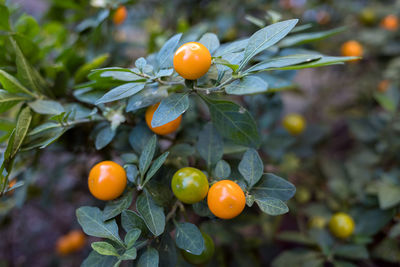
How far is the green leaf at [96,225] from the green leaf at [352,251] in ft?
2.20

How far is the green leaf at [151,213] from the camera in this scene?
470 mm

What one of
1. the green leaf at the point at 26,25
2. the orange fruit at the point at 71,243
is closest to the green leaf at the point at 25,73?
the green leaf at the point at 26,25

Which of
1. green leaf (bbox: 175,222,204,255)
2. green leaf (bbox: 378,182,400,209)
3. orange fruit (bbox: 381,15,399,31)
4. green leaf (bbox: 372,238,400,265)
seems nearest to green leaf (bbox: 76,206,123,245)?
green leaf (bbox: 175,222,204,255)

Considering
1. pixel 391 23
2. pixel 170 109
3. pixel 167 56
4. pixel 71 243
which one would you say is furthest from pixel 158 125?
pixel 391 23

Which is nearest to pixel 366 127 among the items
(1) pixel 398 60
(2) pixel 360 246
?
(1) pixel 398 60

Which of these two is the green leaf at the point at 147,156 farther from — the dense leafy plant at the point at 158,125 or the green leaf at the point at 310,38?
the green leaf at the point at 310,38

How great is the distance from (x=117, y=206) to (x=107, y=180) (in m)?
0.06

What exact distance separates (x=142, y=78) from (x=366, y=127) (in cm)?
103

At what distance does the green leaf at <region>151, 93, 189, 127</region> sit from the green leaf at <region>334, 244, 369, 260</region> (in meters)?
0.69

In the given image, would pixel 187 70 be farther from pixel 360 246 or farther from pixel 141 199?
pixel 360 246

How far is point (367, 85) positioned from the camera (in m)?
1.42

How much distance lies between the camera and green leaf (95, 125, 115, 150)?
565 millimetres

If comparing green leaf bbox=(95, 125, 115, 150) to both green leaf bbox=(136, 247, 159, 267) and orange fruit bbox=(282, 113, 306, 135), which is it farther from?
orange fruit bbox=(282, 113, 306, 135)

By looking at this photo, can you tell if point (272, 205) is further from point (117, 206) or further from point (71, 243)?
point (71, 243)
